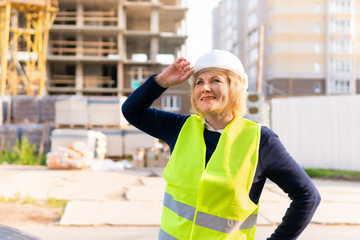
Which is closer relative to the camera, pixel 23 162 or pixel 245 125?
pixel 245 125

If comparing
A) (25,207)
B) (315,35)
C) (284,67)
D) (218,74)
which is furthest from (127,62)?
(218,74)

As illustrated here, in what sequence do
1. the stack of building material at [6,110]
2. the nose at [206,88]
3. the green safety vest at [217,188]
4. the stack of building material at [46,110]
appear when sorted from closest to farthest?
the green safety vest at [217,188] < the nose at [206,88] < the stack of building material at [6,110] < the stack of building material at [46,110]

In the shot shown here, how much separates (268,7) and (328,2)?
7167 mm

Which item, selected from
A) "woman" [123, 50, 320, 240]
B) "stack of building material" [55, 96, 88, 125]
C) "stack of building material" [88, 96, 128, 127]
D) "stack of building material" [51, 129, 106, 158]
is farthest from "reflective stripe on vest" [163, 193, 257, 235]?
"stack of building material" [88, 96, 128, 127]

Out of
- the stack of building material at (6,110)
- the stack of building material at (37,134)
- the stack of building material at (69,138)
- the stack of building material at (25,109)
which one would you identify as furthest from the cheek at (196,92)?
the stack of building material at (25,109)

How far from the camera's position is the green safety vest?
5.58 feet

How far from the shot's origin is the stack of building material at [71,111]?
48.3 feet

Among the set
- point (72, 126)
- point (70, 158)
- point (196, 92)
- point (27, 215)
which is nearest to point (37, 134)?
point (72, 126)

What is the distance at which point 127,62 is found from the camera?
37750mm

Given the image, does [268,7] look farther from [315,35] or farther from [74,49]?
[74,49]

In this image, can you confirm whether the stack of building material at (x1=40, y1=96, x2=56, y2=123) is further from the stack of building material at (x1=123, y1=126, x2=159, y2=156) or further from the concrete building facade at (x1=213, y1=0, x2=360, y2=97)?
the concrete building facade at (x1=213, y1=0, x2=360, y2=97)

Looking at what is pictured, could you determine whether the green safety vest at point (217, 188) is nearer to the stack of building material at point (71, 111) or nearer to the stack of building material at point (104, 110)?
the stack of building material at point (71, 111)

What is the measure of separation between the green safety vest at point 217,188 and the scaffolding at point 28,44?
109 ft

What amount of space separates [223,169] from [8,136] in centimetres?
1525
